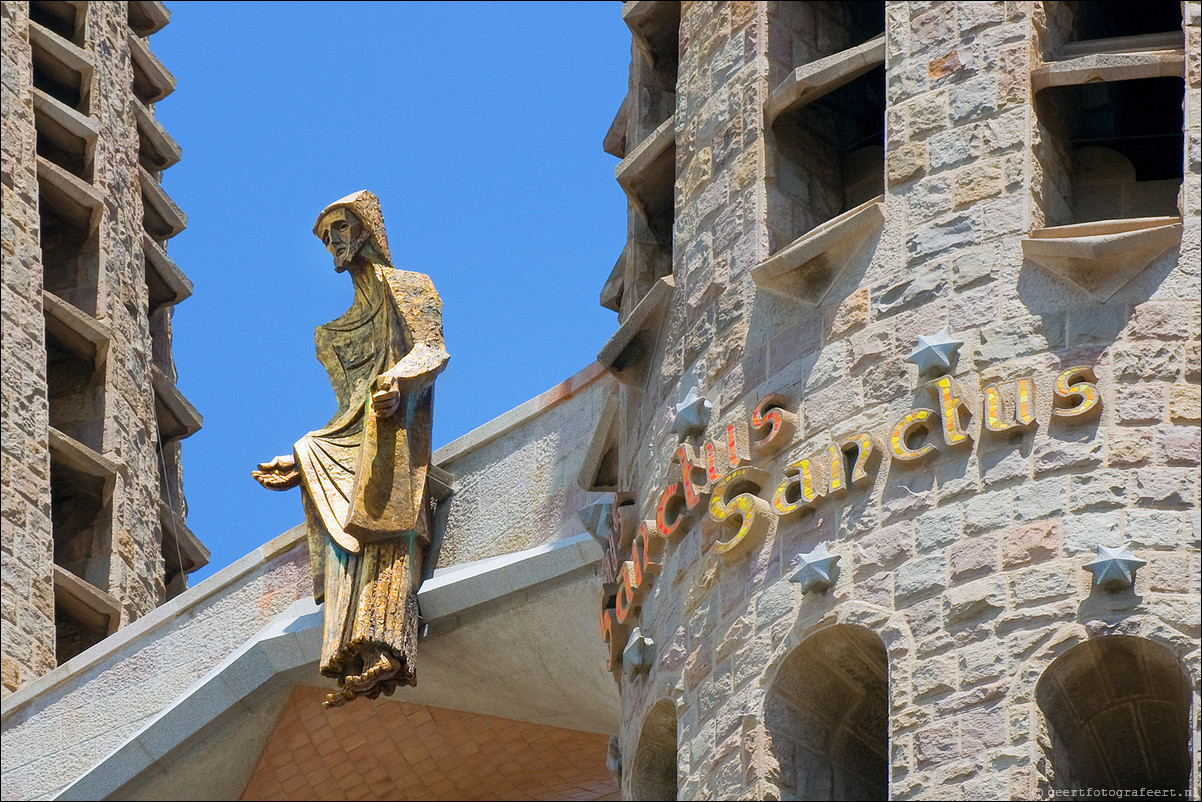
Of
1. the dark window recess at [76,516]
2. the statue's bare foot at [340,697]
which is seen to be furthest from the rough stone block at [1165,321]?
the dark window recess at [76,516]

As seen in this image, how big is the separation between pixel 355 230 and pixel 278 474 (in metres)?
1.72

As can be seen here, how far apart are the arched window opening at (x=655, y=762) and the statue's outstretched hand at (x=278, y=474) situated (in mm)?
4704

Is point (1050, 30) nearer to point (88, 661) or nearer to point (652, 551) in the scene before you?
point (652, 551)

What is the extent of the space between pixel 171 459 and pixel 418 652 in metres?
10.4

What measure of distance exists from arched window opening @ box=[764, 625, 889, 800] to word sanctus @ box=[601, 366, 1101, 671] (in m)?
0.87

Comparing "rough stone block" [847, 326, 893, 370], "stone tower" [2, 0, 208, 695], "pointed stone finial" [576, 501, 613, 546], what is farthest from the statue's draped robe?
"stone tower" [2, 0, 208, 695]

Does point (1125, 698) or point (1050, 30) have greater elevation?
point (1050, 30)

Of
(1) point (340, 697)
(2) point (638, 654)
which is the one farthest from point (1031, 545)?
(1) point (340, 697)

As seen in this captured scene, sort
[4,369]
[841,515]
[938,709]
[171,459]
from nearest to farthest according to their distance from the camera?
[938,709] < [841,515] < [4,369] < [171,459]

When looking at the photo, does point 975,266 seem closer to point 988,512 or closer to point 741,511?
point 988,512

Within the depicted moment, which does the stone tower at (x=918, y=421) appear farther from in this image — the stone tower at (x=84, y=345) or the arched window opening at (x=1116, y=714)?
the stone tower at (x=84, y=345)

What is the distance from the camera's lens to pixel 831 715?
18.7 m

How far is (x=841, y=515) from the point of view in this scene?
739 inches

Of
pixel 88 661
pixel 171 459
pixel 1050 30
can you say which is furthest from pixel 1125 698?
pixel 171 459
